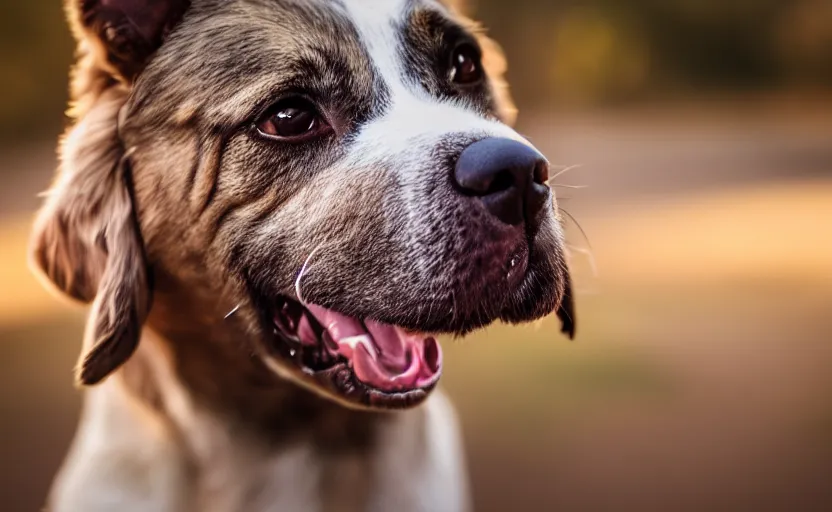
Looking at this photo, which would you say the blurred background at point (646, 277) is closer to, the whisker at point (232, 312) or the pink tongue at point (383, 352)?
the pink tongue at point (383, 352)

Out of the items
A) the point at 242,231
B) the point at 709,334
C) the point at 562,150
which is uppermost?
the point at 242,231

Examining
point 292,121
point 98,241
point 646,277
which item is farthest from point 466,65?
point 646,277

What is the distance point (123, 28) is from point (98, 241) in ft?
1.59

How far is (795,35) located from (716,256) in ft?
4.69

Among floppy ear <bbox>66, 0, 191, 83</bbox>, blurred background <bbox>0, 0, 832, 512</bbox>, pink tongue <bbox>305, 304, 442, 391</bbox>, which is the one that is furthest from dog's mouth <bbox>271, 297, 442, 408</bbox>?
blurred background <bbox>0, 0, 832, 512</bbox>

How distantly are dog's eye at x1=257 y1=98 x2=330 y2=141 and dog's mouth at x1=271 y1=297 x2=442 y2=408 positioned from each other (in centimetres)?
38

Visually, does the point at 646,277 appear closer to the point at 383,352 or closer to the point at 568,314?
the point at 568,314

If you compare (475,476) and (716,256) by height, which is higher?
(716,256)

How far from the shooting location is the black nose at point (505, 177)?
4.30 feet

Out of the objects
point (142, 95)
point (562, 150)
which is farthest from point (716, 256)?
point (142, 95)

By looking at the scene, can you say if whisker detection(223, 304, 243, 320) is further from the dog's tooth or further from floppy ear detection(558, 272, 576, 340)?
floppy ear detection(558, 272, 576, 340)

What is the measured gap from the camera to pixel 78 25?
1.61 m

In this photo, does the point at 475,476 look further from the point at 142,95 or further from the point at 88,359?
the point at 142,95

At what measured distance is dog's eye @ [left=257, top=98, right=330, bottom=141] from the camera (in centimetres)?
158
